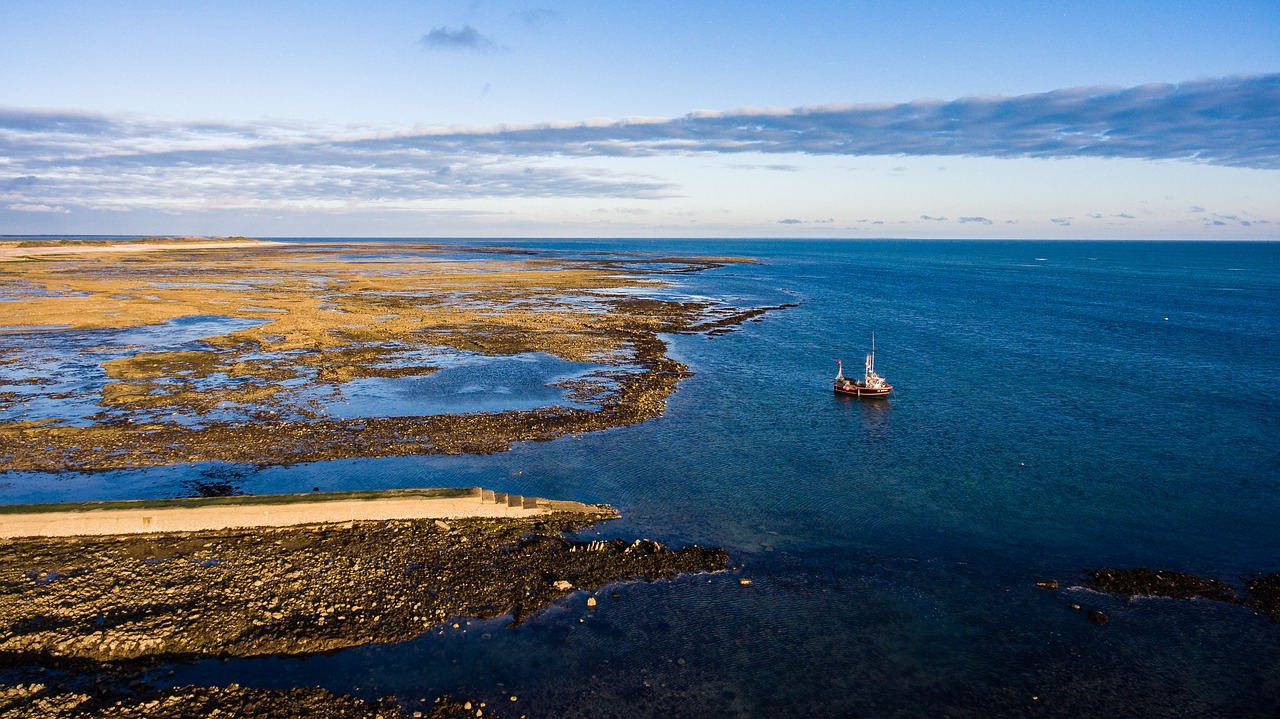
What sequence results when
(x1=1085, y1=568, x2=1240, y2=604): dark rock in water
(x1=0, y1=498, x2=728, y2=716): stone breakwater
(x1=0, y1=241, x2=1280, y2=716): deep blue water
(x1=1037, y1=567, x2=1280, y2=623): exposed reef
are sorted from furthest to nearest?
1. (x1=1085, y1=568, x2=1240, y2=604): dark rock in water
2. (x1=1037, y1=567, x2=1280, y2=623): exposed reef
3. (x1=0, y1=241, x2=1280, y2=716): deep blue water
4. (x1=0, y1=498, x2=728, y2=716): stone breakwater

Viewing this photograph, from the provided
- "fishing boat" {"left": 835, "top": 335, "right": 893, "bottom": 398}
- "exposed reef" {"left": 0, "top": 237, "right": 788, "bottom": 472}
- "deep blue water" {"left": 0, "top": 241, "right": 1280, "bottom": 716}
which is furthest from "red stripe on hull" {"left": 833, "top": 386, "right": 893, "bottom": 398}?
"exposed reef" {"left": 0, "top": 237, "right": 788, "bottom": 472}

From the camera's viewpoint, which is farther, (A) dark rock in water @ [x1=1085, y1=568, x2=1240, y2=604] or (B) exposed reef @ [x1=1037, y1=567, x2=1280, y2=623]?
(A) dark rock in water @ [x1=1085, y1=568, x2=1240, y2=604]

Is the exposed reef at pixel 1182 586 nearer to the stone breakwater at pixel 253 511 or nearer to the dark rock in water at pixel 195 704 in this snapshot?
the stone breakwater at pixel 253 511

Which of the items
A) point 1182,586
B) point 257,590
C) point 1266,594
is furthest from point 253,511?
point 1266,594

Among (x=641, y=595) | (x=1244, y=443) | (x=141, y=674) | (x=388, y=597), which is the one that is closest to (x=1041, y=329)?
(x=1244, y=443)

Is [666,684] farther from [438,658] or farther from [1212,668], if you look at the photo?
[1212,668]

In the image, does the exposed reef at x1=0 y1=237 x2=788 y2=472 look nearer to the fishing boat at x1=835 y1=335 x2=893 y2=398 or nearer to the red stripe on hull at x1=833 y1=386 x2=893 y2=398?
the fishing boat at x1=835 y1=335 x2=893 y2=398
